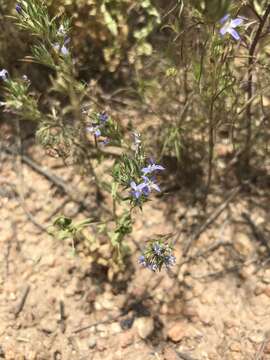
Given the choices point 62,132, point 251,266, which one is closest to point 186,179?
point 251,266

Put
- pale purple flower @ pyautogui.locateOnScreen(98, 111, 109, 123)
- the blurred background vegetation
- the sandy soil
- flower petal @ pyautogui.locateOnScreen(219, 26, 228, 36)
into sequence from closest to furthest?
flower petal @ pyautogui.locateOnScreen(219, 26, 228, 36) < pale purple flower @ pyautogui.locateOnScreen(98, 111, 109, 123) < the sandy soil < the blurred background vegetation

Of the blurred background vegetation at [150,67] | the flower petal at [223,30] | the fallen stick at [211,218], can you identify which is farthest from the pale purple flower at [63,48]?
the fallen stick at [211,218]

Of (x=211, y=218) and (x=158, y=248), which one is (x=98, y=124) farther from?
(x=211, y=218)

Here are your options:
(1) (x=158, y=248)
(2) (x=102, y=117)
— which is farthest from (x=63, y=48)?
(1) (x=158, y=248)

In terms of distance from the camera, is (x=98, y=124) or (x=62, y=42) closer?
(x=62, y=42)

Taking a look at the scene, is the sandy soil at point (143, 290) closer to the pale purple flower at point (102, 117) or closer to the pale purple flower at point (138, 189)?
the pale purple flower at point (102, 117)

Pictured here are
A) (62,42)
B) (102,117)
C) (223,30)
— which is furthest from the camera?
(102,117)

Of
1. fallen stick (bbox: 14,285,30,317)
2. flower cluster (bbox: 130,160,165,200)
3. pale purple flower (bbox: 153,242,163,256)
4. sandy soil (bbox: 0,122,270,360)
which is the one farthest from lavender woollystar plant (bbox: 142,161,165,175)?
fallen stick (bbox: 14,285,30,317)

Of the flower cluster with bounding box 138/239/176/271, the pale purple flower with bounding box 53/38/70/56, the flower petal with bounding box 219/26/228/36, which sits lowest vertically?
the flower cluster with bounding box 138/239/176/271

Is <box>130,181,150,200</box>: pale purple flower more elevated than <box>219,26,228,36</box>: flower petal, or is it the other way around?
<box>219,26,228,36</box>: flower petal

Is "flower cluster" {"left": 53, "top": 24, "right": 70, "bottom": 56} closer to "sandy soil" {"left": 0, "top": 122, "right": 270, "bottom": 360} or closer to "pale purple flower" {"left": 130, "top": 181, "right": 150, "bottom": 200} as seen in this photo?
"pale purple flower" {"left": 130, "top": 181, "right": 150, "bottom": 200}

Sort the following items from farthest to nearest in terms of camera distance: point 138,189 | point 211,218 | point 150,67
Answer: point 150,67 → point 211,218 → point 138,189

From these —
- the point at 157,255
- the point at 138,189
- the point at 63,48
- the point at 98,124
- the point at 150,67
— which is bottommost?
the point at 157,255

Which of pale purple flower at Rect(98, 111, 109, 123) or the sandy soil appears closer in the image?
pale purple flower at Rect(98, 111, 109, 123)
